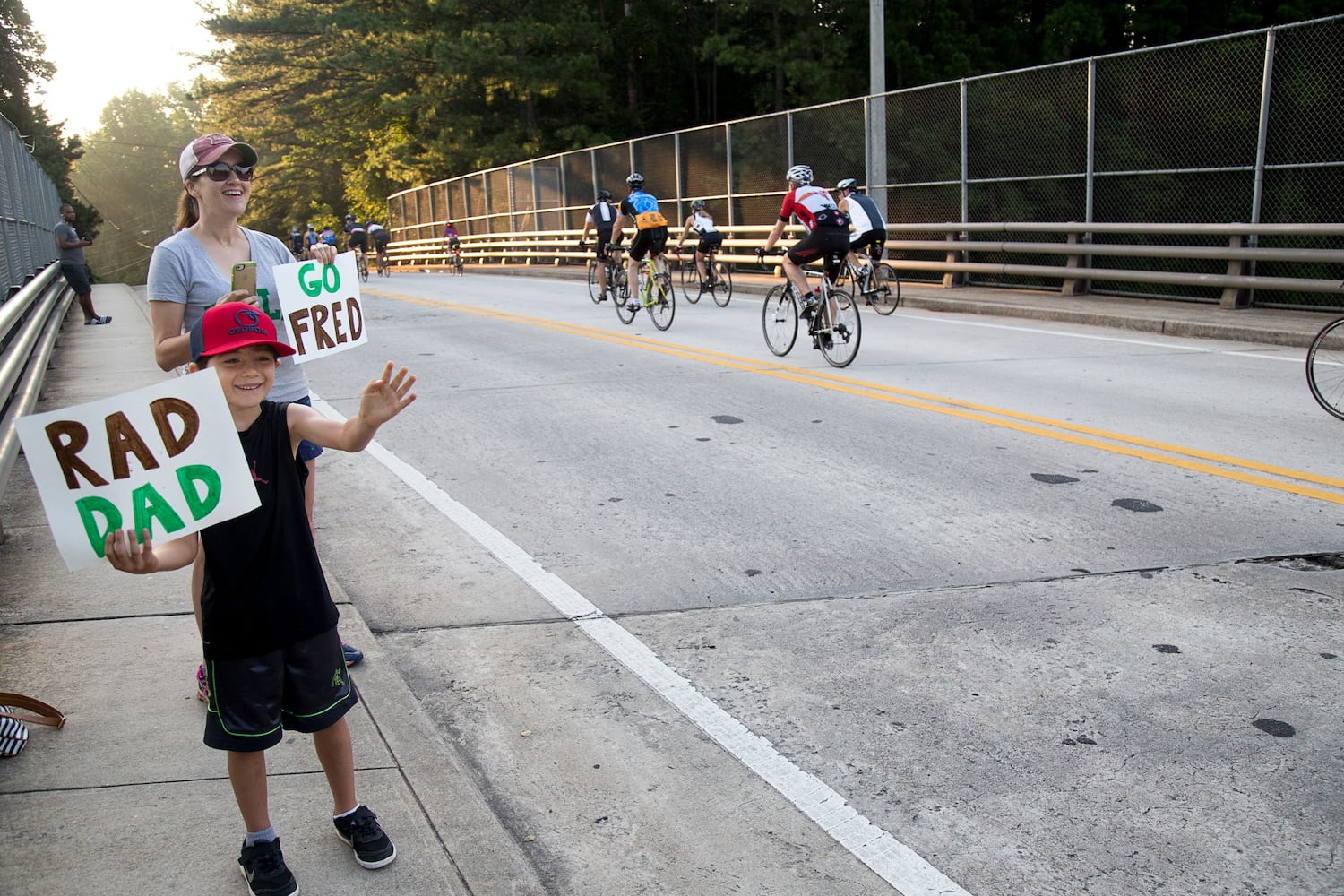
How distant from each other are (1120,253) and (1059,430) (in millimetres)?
8838

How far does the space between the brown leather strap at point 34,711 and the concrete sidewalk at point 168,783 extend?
0.13ft

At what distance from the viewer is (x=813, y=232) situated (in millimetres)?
12086

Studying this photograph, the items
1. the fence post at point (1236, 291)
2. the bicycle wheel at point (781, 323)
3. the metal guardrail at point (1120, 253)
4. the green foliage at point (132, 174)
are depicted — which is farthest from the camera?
the green foliage at point (132, 174)

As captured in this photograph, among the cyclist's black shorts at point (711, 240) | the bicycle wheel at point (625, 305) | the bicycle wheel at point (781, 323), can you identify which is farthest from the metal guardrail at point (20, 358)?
the cyclist's black shorts at point (711, 240)

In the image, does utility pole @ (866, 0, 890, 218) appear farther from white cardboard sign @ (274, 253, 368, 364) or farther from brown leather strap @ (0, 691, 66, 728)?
brown leather strap @ (0, 691, 66, 728)

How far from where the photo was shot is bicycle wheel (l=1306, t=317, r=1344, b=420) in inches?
337

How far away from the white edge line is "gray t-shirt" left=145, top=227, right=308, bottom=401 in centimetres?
161

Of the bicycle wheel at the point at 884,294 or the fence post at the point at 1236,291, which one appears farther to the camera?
the bicycle wheel at the point at 884,294

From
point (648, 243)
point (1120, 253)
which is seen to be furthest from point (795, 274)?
point (1120, 253)

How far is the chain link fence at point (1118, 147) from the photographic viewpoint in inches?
576

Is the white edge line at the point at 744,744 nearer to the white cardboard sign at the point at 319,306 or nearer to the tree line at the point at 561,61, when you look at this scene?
the white cardboard sign at the point at 319,306

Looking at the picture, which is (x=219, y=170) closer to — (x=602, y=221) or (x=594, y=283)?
(x=602, y=221)

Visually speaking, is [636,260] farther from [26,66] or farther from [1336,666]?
[26,66]

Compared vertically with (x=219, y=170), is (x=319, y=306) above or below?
below
